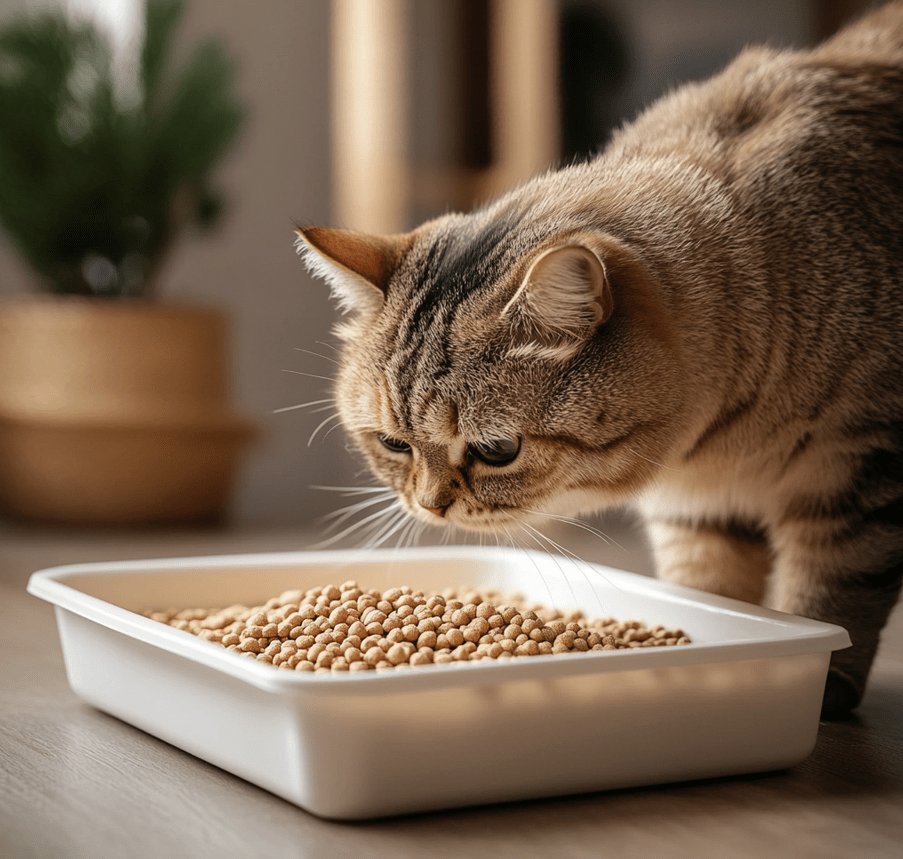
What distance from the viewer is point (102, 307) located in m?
2.43

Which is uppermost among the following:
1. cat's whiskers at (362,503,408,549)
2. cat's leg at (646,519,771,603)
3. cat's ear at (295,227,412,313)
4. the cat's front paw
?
cat's ear at (295,227,412,313)

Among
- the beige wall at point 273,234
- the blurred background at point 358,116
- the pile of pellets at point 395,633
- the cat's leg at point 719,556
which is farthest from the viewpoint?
the beige wall at point 273,234

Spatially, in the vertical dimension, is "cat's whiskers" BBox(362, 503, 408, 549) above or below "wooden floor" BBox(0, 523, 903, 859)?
above

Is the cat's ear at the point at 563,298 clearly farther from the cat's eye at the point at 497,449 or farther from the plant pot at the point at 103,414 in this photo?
the plant pot at the point at 103,414

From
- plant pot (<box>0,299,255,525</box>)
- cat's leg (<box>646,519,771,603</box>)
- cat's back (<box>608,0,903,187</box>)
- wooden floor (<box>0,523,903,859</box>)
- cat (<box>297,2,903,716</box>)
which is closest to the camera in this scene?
wooden floor (<box>0,523,903,859</box>)

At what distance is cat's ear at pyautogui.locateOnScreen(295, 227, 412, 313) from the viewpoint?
44.5 inches

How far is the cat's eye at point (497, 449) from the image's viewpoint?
1.07 m

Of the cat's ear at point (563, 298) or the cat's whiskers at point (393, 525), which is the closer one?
the cat's ear at point (563, 298)

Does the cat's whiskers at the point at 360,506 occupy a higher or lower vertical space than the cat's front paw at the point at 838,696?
higher

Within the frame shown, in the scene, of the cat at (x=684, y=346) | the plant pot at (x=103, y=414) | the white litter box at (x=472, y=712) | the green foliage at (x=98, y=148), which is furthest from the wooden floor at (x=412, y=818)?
the green foliage at (x=98, y=148)

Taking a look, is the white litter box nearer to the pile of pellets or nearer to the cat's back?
the pile of pellets

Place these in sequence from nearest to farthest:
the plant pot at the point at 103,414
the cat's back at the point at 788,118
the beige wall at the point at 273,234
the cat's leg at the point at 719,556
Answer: the cat's back at the point at 788,118 → the cat's leg at the point at 719,556 → the plant pot at the point at 103,414 → the beige wall at the point at 273,234

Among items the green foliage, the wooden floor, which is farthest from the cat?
the green foliage

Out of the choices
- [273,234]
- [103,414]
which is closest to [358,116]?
[273,234]
